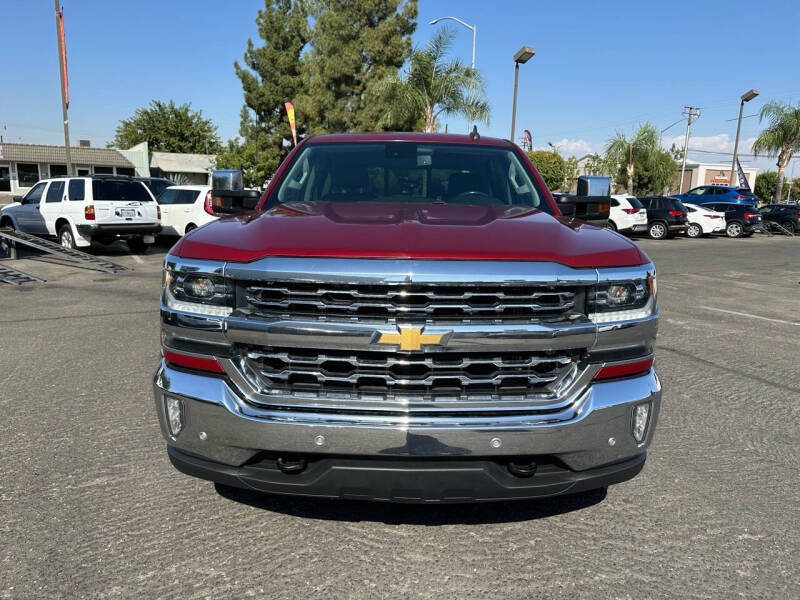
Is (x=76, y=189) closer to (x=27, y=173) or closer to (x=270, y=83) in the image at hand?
(x=270, y=83)

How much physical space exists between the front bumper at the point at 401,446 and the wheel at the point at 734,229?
93.3ft

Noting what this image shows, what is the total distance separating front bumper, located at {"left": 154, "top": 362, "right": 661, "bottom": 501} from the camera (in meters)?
2.28

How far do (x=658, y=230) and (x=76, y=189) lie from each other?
2012cm

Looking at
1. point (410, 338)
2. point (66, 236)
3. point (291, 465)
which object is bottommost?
point (66, 236)

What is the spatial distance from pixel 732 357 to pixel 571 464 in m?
4.58

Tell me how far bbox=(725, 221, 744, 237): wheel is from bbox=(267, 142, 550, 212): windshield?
27.0 m

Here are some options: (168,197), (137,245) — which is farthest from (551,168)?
(137,245)

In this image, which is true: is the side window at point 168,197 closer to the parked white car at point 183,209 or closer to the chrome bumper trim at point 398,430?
the parked white car at point 183,209

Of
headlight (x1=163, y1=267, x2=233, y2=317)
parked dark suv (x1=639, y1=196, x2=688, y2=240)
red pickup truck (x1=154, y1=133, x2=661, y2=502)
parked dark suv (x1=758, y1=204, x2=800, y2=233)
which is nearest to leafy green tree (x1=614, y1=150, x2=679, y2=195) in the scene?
parked dark suv (x1=758, y1=204, x2=800, y2=233)

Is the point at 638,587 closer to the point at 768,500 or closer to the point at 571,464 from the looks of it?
the point at 571,464

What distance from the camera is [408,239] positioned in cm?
243

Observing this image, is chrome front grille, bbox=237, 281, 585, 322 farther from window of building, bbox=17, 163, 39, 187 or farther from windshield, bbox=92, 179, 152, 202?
window of building, bbox=17, 163, 39, 187

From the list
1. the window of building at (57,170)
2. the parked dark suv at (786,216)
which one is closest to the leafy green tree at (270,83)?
the window of building at (57,170)

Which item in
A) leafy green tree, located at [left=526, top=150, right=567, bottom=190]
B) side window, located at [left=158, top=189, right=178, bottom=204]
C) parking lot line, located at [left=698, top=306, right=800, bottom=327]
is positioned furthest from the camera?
leafy green tree, located at [left=526, top=150, right=567, bottom=190]
